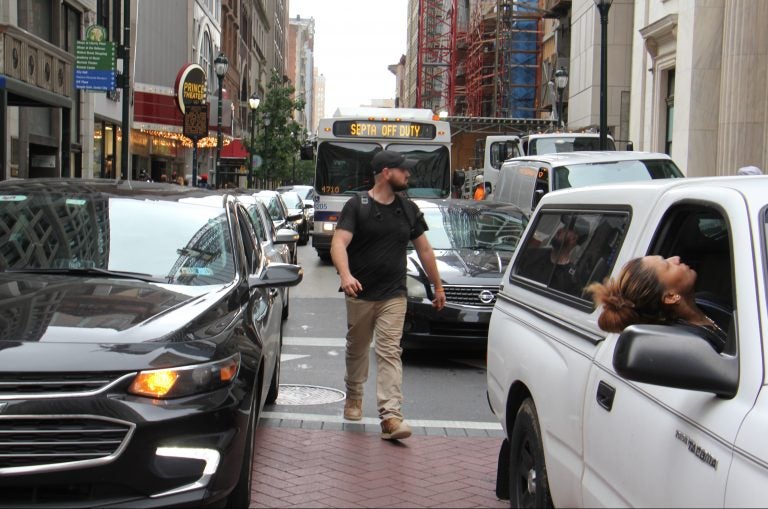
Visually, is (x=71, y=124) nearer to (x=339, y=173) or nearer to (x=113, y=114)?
(x=113, y=114)

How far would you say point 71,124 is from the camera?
90.2ft

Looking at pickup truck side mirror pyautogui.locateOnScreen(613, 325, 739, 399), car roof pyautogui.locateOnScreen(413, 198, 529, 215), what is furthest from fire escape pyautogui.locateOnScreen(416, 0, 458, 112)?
pickup truck side mirror pyautogui.locateOnScreen(613, 325, 739, 399)

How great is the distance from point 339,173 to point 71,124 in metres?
10.6

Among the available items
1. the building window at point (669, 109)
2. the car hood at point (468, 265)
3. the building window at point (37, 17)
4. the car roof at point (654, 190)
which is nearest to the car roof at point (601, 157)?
the car hood at point (468, 265)

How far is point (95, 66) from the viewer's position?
67.4ft

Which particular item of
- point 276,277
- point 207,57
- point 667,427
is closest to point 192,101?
point 276,277

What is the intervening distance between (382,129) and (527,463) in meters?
16.6

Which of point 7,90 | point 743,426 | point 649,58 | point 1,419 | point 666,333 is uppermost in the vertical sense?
point 649,58

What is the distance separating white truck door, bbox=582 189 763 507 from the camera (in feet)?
8.04

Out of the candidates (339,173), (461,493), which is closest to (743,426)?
(461,493)

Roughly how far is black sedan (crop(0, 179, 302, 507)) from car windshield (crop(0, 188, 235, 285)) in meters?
0.01

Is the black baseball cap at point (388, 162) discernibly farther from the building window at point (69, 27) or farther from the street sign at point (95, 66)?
the building window at point (69, 27)

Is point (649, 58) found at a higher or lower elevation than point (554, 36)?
lower

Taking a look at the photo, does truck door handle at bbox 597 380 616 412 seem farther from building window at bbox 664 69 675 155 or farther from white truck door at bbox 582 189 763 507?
building window at bbox 664 69 675 155
